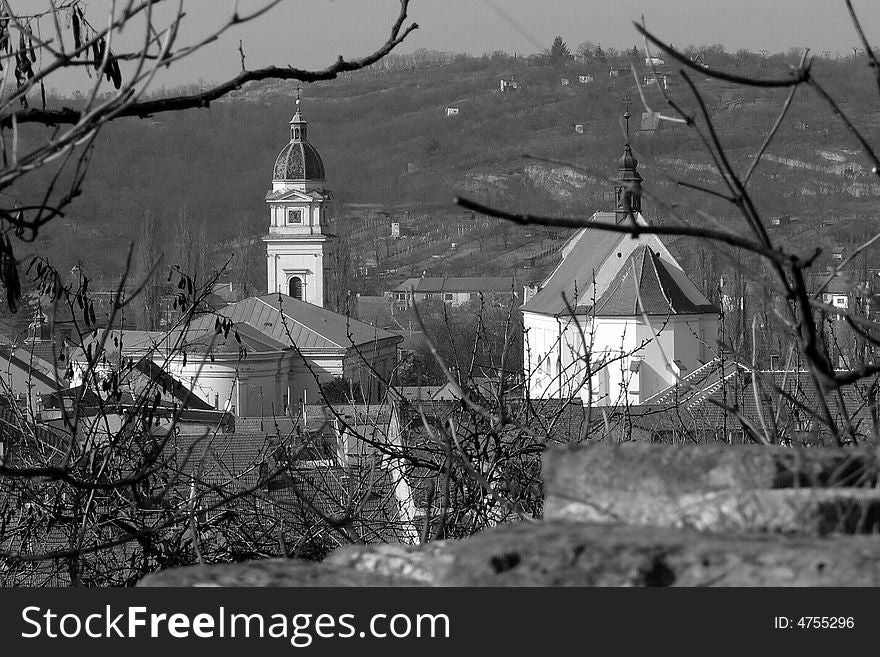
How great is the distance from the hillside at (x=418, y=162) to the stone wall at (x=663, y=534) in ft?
248

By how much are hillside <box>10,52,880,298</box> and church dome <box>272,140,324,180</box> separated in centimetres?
1869

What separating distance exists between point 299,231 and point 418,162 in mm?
68175

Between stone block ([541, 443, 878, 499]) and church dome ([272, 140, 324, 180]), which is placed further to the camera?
church dome ([272, 140, 324, 180])

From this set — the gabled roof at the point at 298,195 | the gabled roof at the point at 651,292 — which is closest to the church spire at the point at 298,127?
the gabled roof at the point at 298,195

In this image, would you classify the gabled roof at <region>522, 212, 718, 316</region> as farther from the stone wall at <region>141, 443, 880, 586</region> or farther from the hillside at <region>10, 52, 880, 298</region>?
the stone wall at <region>141, 443, 880, 586</region>

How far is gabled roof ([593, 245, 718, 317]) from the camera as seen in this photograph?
38344mm

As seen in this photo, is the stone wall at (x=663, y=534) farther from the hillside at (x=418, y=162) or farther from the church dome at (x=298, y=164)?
the hillside at (x=418, y=162)

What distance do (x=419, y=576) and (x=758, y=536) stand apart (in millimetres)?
480

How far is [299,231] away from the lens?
68.1m

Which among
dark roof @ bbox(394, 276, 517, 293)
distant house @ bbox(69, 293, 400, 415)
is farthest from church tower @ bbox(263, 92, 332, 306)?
dark roof @ bbox(394, 276, 517, 293)

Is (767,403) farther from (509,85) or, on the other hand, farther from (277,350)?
(509,85)

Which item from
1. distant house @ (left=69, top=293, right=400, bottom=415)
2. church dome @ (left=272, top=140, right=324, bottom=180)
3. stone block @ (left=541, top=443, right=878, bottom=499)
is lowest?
distant house @ (left=69, top=293, right=400, bottom=415)

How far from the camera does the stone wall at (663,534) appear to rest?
4.72 ft

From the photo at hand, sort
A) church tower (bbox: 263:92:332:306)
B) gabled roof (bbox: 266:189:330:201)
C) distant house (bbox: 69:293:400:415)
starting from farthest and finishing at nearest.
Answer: gabled roof (bbox: 266:189:330:201)
church tower (bbox: 263:92:332:306)
distant house (bbox: 69:293:400:415)
